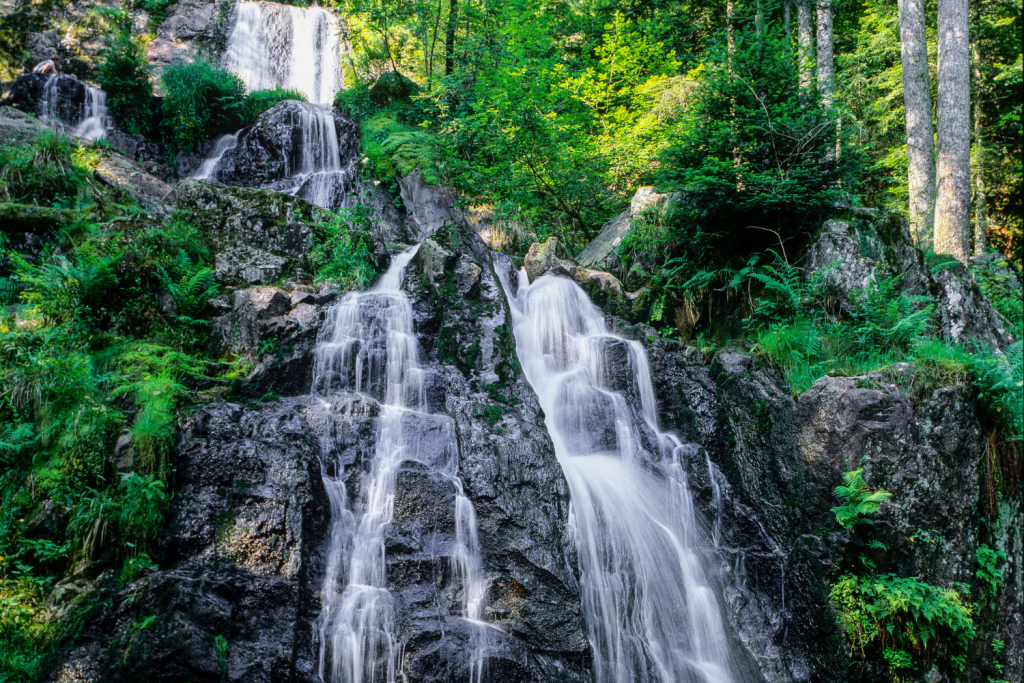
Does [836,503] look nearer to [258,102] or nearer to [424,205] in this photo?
[424,205]

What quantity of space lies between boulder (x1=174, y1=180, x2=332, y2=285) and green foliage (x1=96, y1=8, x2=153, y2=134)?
662 cm

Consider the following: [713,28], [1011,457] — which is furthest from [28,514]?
[713,28]

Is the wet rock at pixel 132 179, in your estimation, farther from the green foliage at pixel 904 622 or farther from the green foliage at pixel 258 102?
the green foliage at pixel 904 622

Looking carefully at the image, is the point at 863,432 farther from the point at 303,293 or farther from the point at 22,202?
the point at 22,202

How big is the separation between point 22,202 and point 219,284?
315 centimetres

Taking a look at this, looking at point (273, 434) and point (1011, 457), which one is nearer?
point (273, 434)

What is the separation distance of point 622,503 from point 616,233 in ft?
18.1

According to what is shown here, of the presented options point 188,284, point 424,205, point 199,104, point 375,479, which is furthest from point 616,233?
point 199,104

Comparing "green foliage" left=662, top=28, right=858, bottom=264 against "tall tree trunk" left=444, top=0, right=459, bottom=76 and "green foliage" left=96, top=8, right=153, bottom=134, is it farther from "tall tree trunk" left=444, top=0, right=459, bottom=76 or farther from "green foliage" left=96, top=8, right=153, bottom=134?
"green foliage" left=96, top=8, right=153, bottom=134

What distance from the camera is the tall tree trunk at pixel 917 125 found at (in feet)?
36.0

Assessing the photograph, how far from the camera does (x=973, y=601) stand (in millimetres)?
5836

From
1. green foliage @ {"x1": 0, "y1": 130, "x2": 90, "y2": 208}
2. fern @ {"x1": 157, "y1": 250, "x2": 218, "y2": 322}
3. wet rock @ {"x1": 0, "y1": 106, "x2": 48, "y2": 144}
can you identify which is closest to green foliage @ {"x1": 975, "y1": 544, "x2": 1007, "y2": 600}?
fern @ {"x1": 157, "y1": 250, "x2": 218, "y2": 322}

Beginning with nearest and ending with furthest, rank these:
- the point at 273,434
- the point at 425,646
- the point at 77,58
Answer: the point at 425,646 → the point at 273,434 → the point at 77,58

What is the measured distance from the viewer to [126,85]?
13.3 meters
